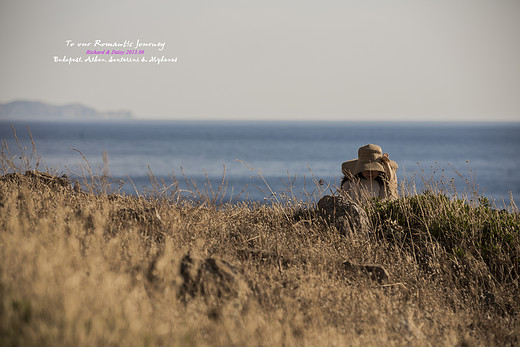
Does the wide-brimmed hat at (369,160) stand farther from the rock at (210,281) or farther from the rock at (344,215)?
the rock at (210,281)

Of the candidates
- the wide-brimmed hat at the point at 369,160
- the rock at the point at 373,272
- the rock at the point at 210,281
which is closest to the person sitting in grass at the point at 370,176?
the wide-brimmed hat at the point at 369,160

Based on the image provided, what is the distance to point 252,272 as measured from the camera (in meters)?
5.73

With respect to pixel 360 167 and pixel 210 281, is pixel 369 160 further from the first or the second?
pixel 210 281

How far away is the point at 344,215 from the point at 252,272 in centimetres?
219

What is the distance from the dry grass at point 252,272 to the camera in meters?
3.98

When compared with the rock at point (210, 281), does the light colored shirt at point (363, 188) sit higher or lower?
higher

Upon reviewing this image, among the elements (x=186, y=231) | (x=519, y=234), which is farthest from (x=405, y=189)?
(x=186, y=231)

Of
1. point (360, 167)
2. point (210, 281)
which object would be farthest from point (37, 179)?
point (360, 167)

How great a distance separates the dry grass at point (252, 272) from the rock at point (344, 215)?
0.14m

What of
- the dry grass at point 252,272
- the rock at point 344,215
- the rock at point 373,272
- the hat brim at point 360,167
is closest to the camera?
the dry grass at point 252,272

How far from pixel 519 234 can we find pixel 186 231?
4.74 metres

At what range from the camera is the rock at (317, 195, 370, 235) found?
7281 millimetres

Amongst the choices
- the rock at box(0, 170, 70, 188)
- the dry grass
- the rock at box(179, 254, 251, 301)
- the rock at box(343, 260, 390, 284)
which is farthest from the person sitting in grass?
the rock at box(0, 170, 70, 188)

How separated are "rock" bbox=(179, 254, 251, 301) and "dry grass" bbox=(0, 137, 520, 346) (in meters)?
0.09
